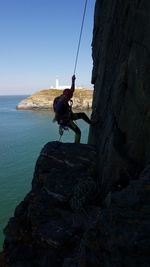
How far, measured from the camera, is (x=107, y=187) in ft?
47.8

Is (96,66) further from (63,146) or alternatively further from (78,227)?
(78,227)

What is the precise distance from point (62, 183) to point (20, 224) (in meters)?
2.74

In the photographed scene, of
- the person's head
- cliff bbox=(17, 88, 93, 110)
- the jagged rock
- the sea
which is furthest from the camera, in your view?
cliff bbox=(17, 88, 93, 110)

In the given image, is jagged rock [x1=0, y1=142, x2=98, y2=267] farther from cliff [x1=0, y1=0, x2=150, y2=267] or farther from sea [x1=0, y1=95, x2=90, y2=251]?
sea [x1=0, y1=95, x2=90, y2=251]

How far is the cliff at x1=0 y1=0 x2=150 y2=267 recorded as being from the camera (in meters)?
9.06

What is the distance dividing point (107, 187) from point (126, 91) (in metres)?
4.23

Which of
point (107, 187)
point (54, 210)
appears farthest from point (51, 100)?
point (107, 187)

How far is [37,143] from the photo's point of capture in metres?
78.7

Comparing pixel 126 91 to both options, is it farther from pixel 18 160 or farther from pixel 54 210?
pixel 18 160

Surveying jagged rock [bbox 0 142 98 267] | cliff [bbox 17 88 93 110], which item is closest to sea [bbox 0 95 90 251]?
jagged rock [bbox 0 142 98 267]

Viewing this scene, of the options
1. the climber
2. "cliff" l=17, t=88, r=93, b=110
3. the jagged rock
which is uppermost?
the climber

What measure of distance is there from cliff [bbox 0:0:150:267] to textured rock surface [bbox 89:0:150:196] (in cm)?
A: 4

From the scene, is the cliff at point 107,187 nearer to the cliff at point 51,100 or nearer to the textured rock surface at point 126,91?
the textured rock surface at point 126,91

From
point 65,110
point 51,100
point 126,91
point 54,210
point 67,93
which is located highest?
point 126,91
